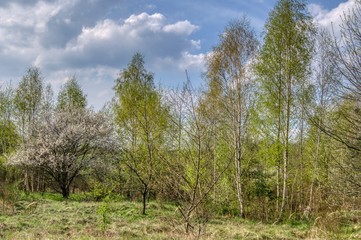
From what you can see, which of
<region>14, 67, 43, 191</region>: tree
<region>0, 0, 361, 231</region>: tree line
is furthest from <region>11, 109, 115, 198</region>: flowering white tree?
<region>14, 67, 43, 191</region>: tree

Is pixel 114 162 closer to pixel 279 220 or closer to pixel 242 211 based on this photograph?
pixel 242 211

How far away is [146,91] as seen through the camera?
25.0 metres

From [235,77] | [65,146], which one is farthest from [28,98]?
[235,77]

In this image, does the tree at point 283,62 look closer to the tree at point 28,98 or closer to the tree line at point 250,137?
the tree line at point 250,137

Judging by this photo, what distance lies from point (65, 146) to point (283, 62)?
13.3m

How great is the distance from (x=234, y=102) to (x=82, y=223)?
941 cm

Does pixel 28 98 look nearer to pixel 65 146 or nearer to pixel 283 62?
pixel 65 146

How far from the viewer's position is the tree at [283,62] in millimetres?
16906

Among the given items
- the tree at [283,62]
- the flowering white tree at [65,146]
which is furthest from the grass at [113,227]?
the flowering white tree at [65,146]

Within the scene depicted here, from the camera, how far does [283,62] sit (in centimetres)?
1711

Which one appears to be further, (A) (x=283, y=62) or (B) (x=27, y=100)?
(B) (x=27, y=100)

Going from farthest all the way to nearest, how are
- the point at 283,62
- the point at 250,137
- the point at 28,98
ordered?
1. the point at 28,98
2. the point at 250,137
3. the point at 283,62

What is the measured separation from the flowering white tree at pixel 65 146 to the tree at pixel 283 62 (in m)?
10.9

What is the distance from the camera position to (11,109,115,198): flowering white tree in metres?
21.7
